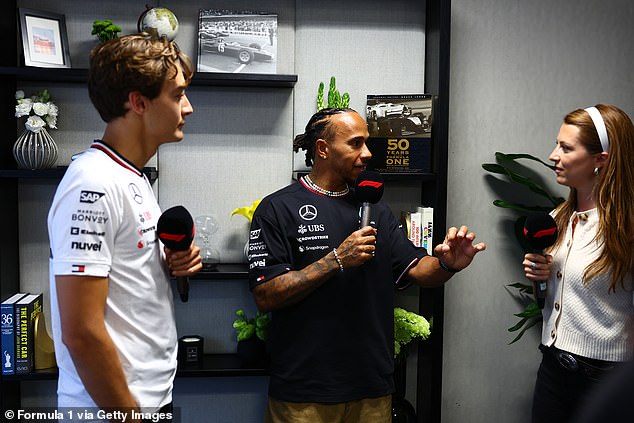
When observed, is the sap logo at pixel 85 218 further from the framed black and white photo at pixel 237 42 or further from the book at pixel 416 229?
the book at pixel 416 229

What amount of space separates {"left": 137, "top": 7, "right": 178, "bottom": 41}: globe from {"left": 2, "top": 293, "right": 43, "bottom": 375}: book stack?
4.14 feet

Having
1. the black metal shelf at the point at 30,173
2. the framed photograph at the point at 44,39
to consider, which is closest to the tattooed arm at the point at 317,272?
the black metal shelf at the point at 30,173

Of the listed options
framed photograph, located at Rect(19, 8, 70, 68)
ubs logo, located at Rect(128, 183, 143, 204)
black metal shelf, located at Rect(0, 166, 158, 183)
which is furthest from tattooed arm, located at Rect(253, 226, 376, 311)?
framed photograph, located at Rect(19, 8, 70, 68)

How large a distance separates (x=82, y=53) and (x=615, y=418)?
9.45 feet

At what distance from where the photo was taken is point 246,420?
298 cm

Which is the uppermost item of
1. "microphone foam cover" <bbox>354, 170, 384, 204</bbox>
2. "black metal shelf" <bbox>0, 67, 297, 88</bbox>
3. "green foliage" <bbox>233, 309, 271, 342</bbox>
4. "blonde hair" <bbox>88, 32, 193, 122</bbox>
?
"black metal shelf" <bbox>0, 67, 297, 88</bbox>

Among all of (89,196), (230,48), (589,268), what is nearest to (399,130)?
(230,48)

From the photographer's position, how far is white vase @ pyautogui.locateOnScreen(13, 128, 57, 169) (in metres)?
2.62

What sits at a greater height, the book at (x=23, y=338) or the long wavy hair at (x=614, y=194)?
the long wavy hair at (x=614, y=194)

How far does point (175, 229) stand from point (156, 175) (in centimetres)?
142

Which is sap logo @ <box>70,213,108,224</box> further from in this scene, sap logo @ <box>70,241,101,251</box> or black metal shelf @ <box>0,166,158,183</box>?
black metal shelf @ <box>0,166,158,183</box>

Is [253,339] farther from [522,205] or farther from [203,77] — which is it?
[522,205]

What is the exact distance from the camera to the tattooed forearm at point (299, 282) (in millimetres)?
2125

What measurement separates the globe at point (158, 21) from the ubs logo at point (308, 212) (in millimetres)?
1012
